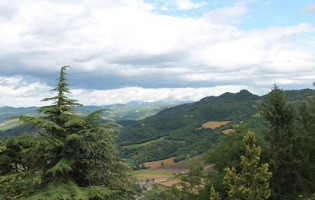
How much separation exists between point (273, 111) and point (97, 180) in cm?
1661

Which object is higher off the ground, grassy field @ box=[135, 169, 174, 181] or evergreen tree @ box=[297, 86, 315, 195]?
evergreen tree @ box=[297, 86, 315, 195]

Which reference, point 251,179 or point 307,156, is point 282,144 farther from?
point 251,179

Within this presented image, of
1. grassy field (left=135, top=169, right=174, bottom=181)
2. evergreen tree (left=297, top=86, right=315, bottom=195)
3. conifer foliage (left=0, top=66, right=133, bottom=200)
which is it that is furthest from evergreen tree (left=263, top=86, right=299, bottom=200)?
grassy field (left=135, top=169, right=174, bottom=181)

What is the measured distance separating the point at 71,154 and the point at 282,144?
58.1 ft

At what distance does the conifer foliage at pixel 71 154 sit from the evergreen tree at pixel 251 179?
24.5 ft

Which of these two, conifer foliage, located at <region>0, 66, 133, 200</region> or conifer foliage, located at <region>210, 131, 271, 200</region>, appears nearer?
conifer foliage, located at <region>0, 66, 133, 200</region>

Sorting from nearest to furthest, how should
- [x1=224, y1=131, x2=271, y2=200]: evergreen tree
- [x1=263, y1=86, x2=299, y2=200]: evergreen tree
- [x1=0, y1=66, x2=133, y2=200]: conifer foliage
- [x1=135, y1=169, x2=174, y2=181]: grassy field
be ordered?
[x1=0, y1=66, x2=133, y2=200]: conifer foliage
[x1=224, y1=131, x2=271, y2=200]: evergreen tree
[x1=263, y1=86, x2=299, y2=200]: evergreen tree
[x1=135, y1=169, x2=174, y2=181]: grassy field

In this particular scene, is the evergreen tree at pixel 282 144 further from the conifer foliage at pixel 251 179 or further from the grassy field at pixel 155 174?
the grassy field at pixel 155 174

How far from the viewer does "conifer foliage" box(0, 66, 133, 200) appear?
717 inches

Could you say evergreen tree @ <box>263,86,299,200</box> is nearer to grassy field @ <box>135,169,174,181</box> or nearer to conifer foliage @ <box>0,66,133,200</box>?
conifer foliage @ <box>0,66,133,200</box>

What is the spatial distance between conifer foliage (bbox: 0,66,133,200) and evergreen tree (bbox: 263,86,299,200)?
1444 cm

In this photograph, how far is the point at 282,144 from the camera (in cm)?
2897

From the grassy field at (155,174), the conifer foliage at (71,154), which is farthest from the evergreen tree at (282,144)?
the grassy field at (155,174)

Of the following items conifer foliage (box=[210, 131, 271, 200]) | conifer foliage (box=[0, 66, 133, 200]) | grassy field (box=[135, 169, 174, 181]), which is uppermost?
conifer foliage (box=[0, 66, 133, 200])
